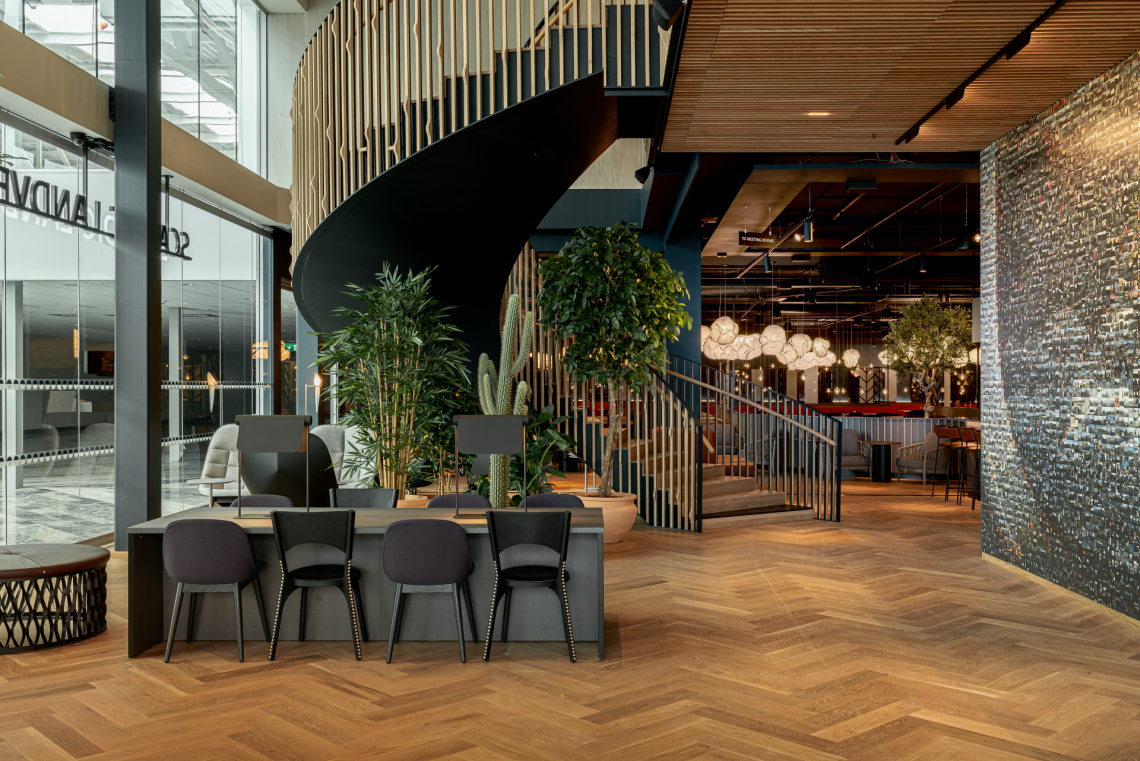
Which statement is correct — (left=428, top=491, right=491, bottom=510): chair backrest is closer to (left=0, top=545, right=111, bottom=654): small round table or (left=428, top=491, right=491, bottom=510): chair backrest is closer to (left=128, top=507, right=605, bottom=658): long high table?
(left=128, top=507, right=605, bottom=658): long high table

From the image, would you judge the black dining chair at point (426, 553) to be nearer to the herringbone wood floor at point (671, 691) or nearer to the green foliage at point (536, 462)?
the herringbone wood floor at point (671, 691)

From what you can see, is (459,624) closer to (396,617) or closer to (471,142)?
(396,617)

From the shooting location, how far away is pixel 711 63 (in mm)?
4590

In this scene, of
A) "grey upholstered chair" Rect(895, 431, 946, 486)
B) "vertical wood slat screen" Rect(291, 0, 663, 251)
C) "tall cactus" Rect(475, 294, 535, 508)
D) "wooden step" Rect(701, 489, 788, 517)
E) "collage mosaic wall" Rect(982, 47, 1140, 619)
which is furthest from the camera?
"grey upholstered chair" Rect(895, 431, 946, 486)

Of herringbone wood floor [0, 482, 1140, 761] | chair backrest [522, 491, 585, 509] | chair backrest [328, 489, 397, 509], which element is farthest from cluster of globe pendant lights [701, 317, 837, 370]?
chair backrest [328, 489, 397, 509]

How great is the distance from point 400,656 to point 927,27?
4.34 meters

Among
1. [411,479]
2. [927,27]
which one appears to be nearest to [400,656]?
[411,479]

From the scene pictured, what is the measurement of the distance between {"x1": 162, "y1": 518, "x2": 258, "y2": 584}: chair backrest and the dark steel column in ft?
10.3

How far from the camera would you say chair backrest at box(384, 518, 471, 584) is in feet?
12.9

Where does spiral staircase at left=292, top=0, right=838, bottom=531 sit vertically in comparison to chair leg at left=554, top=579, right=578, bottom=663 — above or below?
above

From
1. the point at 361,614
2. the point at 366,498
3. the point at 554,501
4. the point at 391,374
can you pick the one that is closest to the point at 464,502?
the point at 554,501

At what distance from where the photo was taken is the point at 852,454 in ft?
36.5

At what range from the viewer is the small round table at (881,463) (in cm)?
1184

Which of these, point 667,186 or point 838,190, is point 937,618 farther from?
point 838,190
